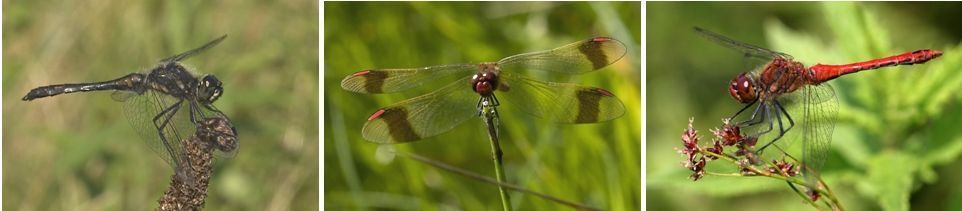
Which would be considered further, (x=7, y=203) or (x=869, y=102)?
(x=7, y=203)

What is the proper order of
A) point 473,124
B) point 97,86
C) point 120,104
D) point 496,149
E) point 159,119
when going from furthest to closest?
point 120,104 → point 473,124 → point 97,86 → point 159,119 → point 496,149

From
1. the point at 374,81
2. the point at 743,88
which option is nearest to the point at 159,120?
the point at 374,81

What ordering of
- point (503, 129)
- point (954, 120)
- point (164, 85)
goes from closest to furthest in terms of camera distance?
point (164, 85) → point (954, 120) → point (503, 129)

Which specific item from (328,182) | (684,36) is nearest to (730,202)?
(684,36)

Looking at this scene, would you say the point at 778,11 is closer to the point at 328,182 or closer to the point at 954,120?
the point at 954,120

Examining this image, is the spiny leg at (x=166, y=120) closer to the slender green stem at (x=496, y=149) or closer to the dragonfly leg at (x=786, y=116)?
the slender green stem at (x=496, y=149)

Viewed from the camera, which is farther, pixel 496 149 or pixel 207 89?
pixel 207 89

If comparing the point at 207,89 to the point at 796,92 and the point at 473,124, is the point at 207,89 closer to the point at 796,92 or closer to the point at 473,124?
the point at 473,124
